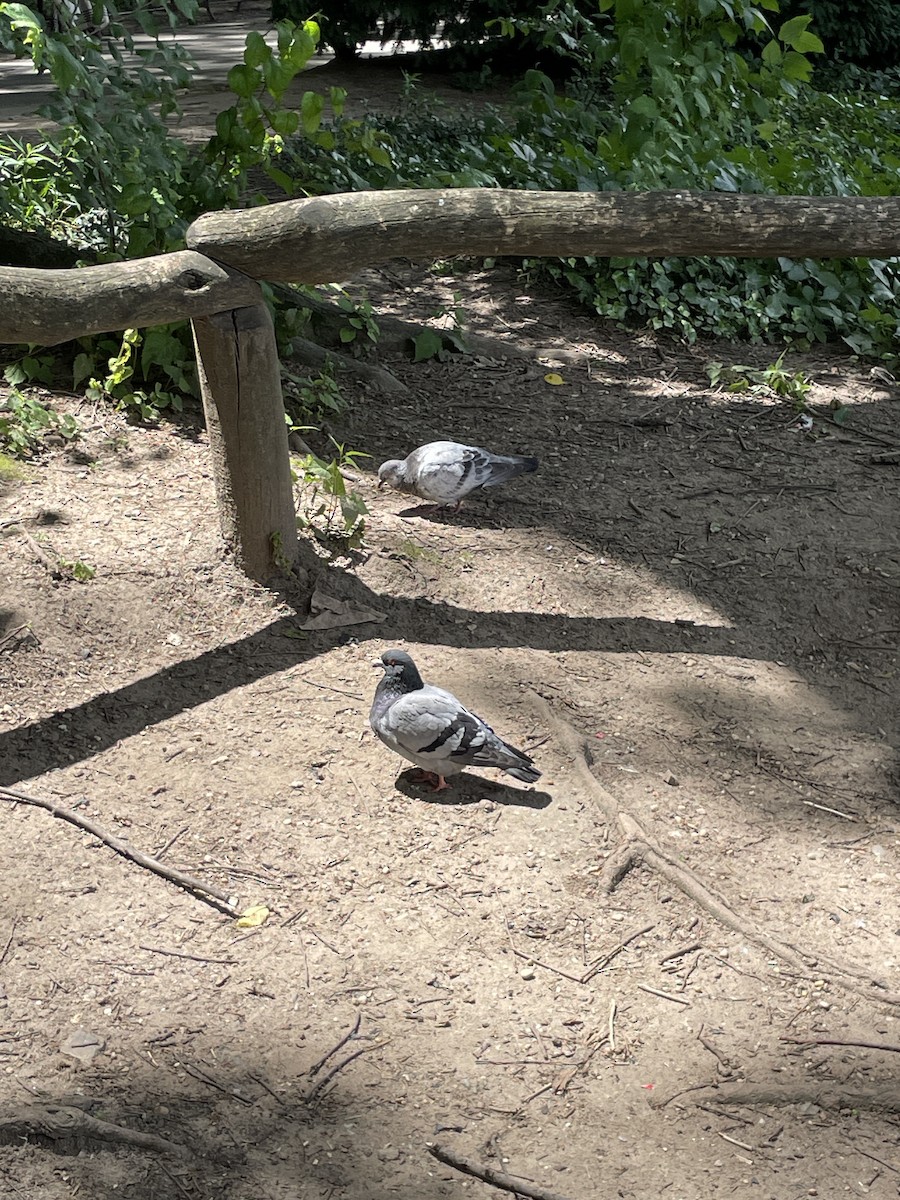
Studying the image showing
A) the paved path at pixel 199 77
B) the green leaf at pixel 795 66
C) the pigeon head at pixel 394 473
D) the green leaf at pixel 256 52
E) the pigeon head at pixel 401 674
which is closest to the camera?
the pigeon head at pixel 401 674

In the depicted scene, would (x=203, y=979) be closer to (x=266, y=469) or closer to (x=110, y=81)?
(x=266, y=469)

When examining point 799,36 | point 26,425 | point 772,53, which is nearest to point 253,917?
point 26,425

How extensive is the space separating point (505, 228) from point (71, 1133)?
8.99 feet

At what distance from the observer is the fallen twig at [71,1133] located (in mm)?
2293

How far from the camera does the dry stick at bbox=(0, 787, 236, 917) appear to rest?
9.80 feet

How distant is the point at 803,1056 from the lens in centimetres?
262

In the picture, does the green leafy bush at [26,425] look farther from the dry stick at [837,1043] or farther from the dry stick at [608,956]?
the dry stick at [837,1043]

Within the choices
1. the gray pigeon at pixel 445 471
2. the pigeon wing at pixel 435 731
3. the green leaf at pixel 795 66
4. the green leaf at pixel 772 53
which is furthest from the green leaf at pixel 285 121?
the green leaf at pixel 795 66

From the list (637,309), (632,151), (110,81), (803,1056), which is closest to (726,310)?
(637,309)

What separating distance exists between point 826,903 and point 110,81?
4.46 m

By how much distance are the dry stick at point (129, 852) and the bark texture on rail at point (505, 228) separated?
1682 millimetres

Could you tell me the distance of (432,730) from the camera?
10.6 feet

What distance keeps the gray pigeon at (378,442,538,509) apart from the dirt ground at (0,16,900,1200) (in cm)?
16

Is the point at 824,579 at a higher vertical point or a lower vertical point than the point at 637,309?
lower
